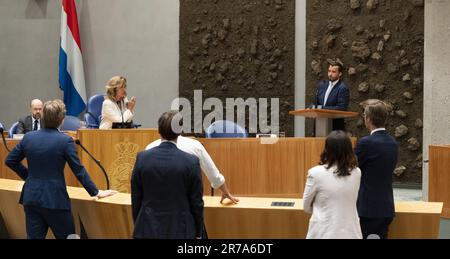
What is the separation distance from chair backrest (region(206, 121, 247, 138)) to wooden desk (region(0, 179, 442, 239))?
11.0ft

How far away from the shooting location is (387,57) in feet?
37.0

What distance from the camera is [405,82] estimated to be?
1122 cm

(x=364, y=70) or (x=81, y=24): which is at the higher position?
(x=81, y=24)

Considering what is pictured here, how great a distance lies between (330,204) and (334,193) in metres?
0.07

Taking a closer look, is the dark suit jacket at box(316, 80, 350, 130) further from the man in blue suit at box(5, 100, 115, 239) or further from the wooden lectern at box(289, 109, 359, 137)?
the man in blue suit at box(5, 100, 115, 239)

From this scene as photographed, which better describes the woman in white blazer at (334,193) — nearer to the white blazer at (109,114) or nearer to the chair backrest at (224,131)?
the white blazer at (109,114)

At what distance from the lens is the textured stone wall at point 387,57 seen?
11.2 metres

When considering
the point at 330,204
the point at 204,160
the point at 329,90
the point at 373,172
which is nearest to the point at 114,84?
the point at 329,90

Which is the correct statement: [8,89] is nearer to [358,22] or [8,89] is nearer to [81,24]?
[81,24]

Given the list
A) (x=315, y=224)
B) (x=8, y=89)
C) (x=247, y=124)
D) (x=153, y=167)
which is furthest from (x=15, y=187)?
(x=8, y=89)

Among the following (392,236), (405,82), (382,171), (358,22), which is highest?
(358,22)

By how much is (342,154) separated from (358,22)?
736 centimetres

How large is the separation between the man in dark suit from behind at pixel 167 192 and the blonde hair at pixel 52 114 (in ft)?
3.50

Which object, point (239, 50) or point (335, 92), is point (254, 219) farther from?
point (239, 50)
